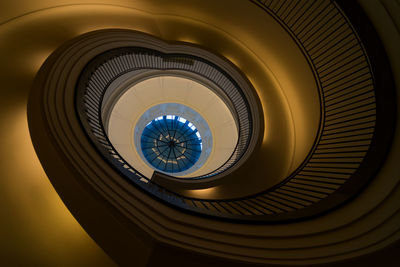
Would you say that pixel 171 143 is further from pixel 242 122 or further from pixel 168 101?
pixel 242 122

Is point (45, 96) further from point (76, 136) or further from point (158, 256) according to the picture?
point (158, 256)

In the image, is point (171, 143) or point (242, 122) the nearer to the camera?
point (242, 122)

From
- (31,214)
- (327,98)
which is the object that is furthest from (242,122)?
(31,214)

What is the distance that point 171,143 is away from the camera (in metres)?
15.7

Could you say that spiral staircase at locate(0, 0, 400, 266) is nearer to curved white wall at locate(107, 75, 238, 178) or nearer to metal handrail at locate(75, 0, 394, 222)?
metal handrail at locate(75, 0, 394, 222)

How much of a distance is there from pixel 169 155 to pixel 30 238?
11.3 meters

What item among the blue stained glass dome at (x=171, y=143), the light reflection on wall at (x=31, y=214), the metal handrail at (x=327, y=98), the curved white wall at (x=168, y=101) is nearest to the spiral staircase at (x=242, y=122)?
the metal handrail at (x=327, y=98)

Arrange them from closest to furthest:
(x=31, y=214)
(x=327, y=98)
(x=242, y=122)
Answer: (x=31, y=214), (x=327, y=98), (x=242, y=122)

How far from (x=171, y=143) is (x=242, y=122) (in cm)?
753

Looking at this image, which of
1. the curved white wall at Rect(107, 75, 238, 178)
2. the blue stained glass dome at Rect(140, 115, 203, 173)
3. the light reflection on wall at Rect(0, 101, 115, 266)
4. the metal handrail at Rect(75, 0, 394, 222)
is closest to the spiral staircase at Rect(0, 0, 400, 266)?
the metal handrail at Rect(75, 0, 394, 222)

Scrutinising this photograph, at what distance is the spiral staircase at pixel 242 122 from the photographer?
3.01 m

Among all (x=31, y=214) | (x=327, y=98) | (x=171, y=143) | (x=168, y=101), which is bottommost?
(x=31, y=214)

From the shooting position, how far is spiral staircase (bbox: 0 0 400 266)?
3006 mm

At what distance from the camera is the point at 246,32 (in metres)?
6.44
